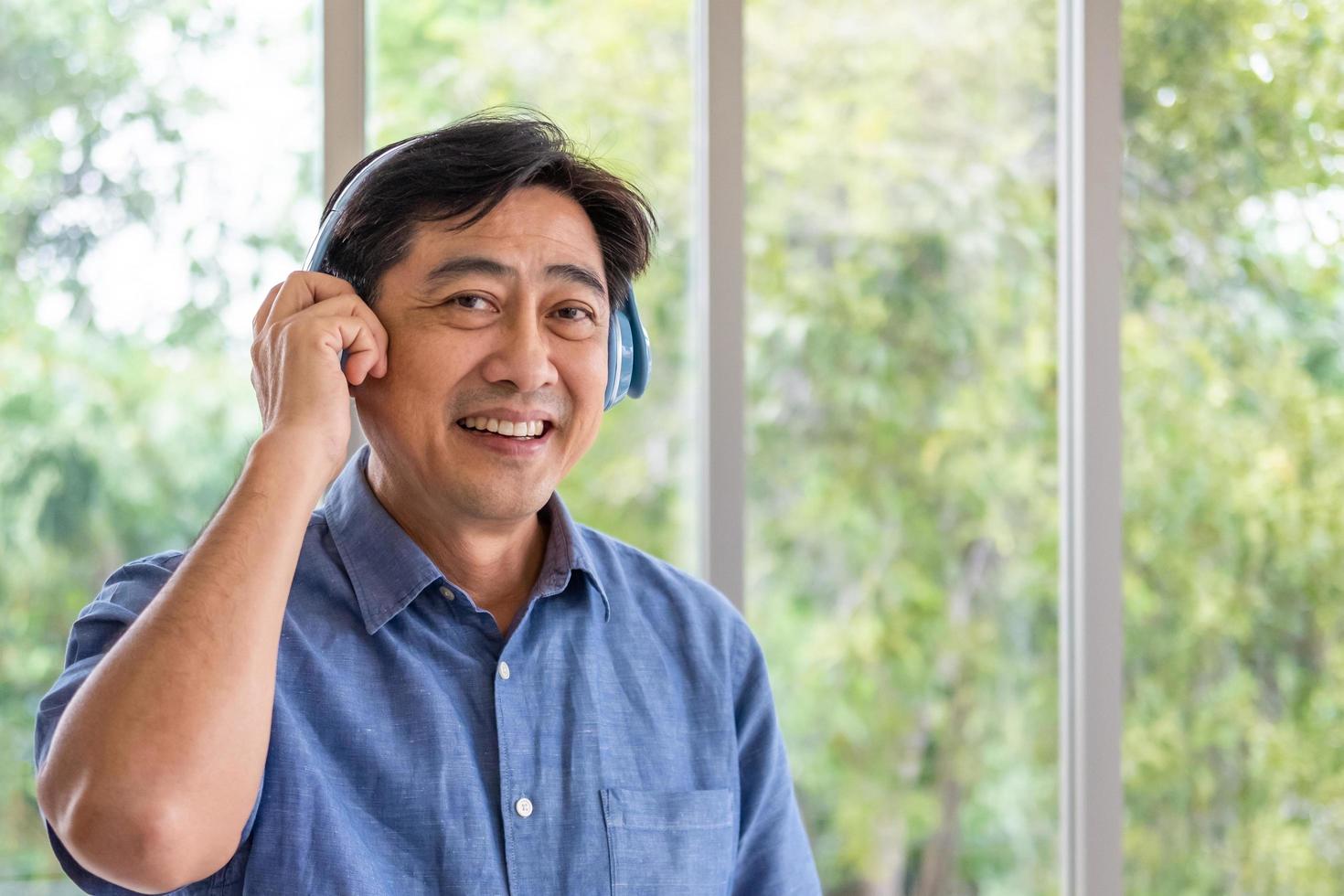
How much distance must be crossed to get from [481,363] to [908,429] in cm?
109

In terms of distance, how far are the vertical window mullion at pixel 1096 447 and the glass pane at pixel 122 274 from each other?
138 centimetres

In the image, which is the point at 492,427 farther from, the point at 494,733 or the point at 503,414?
the point at 494,733

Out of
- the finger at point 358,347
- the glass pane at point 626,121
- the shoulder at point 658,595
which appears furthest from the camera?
the glass pane at point 626,121

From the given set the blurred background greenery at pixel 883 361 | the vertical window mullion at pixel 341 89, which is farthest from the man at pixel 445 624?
the blurred background greenery at pixel 883 361

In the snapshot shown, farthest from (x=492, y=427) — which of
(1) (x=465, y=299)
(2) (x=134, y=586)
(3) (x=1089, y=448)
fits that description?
(3) (x=1089, y=448)

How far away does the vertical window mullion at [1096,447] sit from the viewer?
224 cm

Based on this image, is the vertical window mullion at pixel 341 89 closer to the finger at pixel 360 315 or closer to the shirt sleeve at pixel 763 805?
the finger at pixel 360 315

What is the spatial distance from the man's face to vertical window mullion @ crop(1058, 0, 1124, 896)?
120 centimetres

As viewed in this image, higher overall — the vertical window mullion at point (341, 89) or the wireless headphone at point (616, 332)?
the vertical window mullion at point (341, 89)

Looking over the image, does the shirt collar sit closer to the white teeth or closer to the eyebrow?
the white teeth

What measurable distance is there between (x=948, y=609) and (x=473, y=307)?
4.06ft

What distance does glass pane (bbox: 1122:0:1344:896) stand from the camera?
231cm

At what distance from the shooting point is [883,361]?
7.32 ft

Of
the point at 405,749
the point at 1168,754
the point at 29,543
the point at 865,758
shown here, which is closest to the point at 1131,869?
the point at 1168,754
